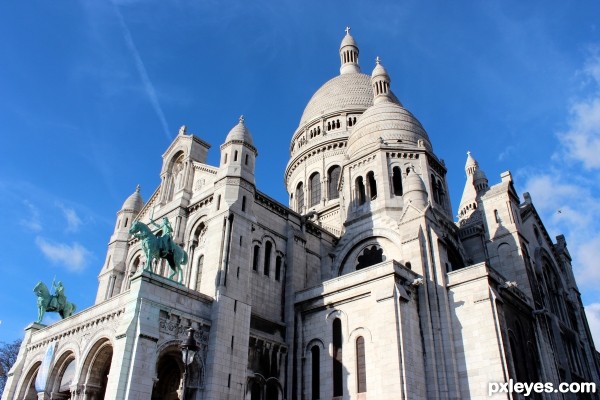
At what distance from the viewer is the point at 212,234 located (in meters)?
29.5

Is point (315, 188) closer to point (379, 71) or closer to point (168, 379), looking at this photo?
point (379, 71)

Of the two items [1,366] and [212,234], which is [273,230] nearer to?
[212,234]

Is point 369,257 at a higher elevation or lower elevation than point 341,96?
lower

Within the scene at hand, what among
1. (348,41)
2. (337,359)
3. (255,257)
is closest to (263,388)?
(337,359)

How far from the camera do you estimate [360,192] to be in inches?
1532

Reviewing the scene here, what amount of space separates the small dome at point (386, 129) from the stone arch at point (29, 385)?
87.2 feet

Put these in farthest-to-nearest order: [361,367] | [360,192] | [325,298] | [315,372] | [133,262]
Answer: [360,192] → [133,262] → [325,298] → [315,372] → [361,367]

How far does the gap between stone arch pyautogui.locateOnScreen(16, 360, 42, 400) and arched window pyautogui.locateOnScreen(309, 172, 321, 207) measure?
2775 cm

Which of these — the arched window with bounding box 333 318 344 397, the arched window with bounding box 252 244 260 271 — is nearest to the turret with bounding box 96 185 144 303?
the arched window with bounding box 252 244 260 271

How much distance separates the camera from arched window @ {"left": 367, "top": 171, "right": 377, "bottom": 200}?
37688 mm

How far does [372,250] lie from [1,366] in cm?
3584

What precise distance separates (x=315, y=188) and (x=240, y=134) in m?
19.1

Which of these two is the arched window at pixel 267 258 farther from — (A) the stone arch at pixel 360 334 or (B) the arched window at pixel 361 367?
(B) the arched window at pixel 361 367

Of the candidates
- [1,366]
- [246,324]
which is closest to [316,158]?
[246,324]
